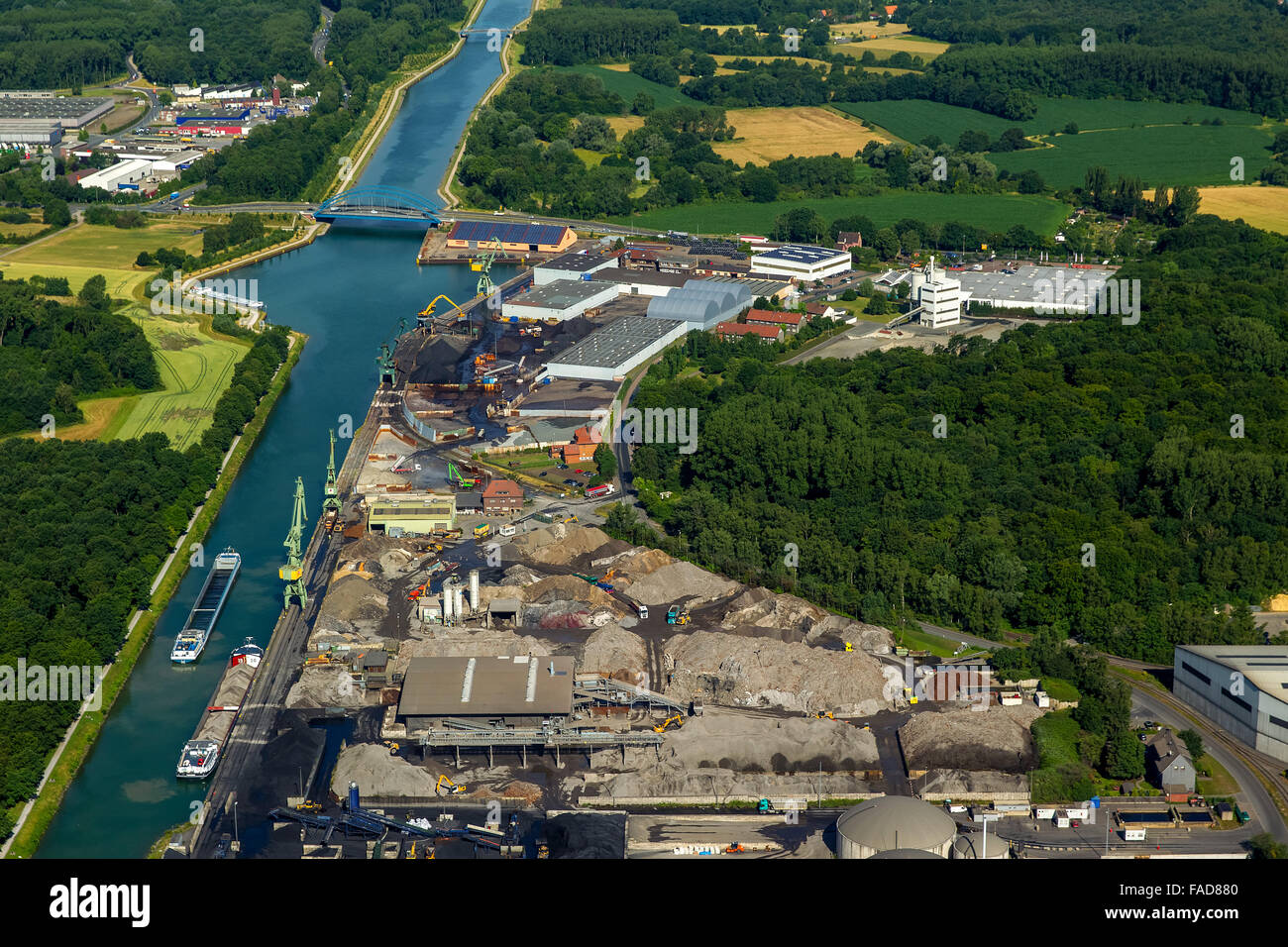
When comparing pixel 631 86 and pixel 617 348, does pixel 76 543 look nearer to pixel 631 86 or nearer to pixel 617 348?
pixel 617 348

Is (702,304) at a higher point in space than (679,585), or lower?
higher

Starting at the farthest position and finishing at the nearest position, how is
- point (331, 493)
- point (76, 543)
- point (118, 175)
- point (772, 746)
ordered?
point (118, 175)
point (331, 493)
point (76, 543)
point (772, 746)

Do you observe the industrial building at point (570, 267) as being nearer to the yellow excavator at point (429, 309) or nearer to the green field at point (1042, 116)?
the yellow excavator at point (429, 309)

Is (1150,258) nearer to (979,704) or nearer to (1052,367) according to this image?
(1052,367)

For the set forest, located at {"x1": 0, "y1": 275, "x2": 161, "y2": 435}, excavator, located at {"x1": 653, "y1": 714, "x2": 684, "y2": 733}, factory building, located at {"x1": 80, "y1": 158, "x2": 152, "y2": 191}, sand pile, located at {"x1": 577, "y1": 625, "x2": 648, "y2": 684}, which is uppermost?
factory building, located at {"x1": 80, "y1": 158, "x2": 152, "y2": 191}

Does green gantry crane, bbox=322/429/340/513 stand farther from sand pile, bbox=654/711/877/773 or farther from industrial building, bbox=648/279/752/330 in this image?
industrial building, bbox=648/279/752/330

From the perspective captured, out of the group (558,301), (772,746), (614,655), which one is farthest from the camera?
(558,301)

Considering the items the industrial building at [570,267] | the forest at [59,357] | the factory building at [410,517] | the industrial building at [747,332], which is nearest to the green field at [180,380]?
the forest at [59,357]

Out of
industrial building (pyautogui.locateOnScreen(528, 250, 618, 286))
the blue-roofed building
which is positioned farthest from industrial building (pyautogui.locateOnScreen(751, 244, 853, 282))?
the blue-roofed building

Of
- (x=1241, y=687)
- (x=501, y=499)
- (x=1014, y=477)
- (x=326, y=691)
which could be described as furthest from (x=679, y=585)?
(x=1241, y=687)
